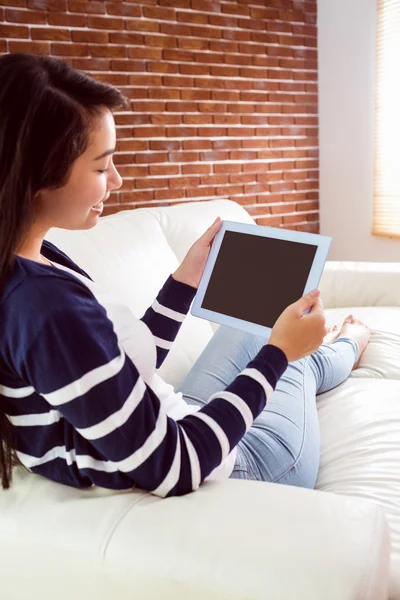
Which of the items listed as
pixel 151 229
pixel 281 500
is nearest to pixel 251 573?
pixel 281 500

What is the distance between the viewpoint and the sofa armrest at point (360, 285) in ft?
7.55

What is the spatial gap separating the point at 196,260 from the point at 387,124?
2.50 metres

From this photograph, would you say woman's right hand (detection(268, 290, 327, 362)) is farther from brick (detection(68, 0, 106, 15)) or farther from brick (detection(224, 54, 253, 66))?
brick (detection(224, 54, 253, 66))

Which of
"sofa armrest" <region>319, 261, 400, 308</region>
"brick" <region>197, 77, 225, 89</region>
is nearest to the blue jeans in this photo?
"sofa armrest" <region>319, 261, 400, 308</region>

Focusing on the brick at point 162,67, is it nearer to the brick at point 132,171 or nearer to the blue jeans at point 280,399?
the brick at point 132,171

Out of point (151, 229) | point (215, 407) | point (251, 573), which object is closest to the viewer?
point (251, 573)

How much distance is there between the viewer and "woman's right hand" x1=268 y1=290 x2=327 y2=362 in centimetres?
97

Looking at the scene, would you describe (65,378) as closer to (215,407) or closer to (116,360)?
(116,360)

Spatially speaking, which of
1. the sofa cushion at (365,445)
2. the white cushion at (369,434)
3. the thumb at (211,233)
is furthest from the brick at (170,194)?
the thumb at (211,233)

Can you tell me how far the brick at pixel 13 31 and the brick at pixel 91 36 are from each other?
209 mm

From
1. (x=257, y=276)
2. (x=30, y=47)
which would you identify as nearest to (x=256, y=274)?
(x=257, y=276)

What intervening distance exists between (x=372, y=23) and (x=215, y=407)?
3.02m

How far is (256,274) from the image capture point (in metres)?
1.17

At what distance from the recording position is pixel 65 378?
785 millimetres
